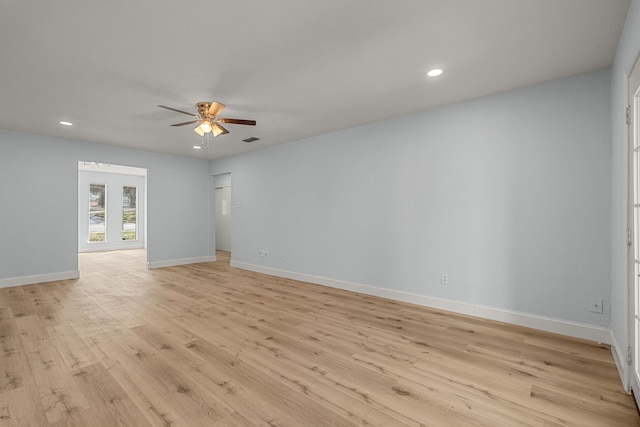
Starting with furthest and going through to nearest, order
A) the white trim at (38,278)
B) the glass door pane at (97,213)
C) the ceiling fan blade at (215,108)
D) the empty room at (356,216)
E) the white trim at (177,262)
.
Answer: the glass door pane at (97,213) < the white trim at (177,262) < the white trim at (38,278) < the ceiling fan blade at (215,108) < the empty room at (356,216)

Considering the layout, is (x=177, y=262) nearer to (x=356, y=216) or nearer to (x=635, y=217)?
(x=356, y=216)

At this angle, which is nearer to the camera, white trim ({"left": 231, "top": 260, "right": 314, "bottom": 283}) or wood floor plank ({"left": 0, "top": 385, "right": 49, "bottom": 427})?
wood floor plank ({"left": 0, "top": 385, "right": 49, "bottom": 427})

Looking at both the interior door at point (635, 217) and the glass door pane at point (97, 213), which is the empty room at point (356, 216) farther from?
the glass door pane at point (97, 213)

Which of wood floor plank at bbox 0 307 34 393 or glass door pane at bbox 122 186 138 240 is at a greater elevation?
glass door pane at bbox 122 186 138 240

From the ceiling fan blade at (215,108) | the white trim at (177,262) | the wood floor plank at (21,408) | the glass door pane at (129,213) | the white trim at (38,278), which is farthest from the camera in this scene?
the glass door pane at (129,213)

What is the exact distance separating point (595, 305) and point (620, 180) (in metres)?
1.31

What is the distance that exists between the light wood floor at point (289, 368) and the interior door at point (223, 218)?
554 cm

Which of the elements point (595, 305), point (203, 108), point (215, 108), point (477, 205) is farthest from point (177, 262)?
point (595, 305)

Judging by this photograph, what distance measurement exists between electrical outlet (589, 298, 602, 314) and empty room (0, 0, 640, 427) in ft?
0.12

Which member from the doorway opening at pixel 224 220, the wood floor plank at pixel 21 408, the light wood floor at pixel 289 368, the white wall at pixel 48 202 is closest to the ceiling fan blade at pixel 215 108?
the light wood floor at pixel 289 368

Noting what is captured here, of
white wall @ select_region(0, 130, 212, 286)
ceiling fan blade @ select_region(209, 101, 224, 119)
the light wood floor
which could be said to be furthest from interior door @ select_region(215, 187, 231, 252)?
ceiling fan blade @ select_region(209, 101, 224, 119)

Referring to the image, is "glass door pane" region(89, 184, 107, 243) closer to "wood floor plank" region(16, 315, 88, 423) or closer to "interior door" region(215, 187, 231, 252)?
"interior door" region(215, 187, 231, 252)

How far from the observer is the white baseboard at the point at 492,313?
291cm

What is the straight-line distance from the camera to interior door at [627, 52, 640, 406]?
1896mm
